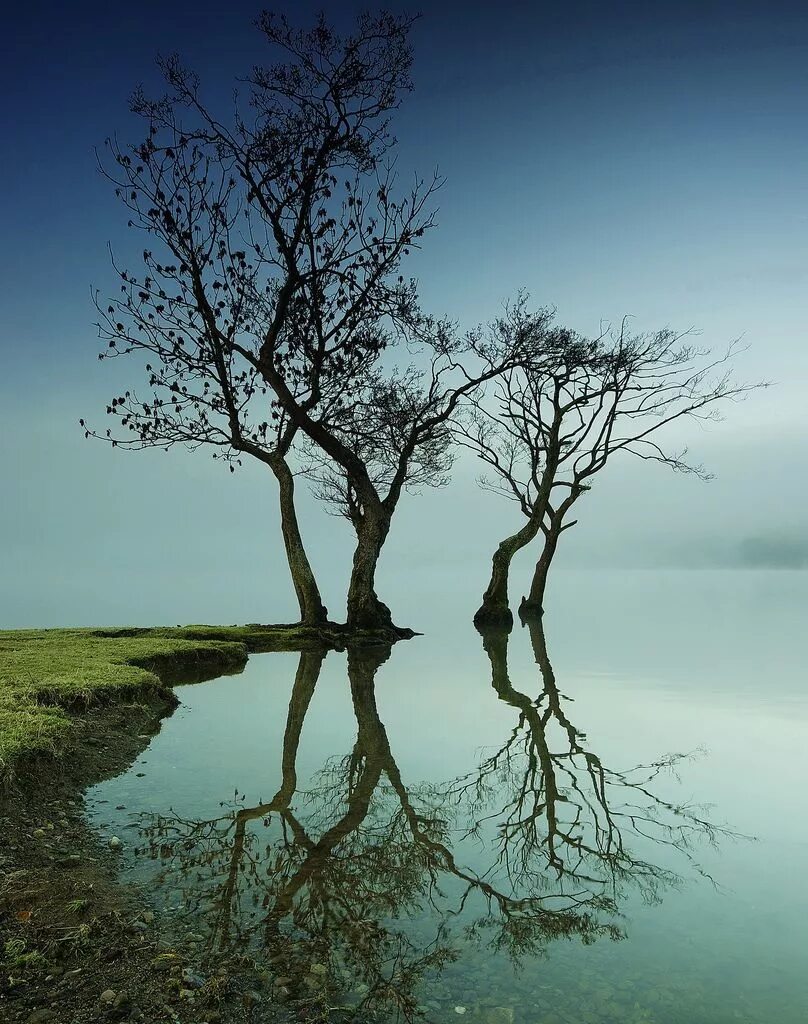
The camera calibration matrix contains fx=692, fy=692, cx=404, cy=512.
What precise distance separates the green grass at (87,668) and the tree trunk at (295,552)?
2.82ft

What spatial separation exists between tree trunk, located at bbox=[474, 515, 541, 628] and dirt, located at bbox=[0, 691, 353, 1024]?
26.7 meters

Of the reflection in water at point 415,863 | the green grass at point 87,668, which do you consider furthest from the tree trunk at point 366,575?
the reflection in water at point 415,863

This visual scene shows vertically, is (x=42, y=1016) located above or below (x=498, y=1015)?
above

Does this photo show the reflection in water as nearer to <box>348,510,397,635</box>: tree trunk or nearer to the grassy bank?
the grassy bank

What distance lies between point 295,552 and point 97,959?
1946 cm

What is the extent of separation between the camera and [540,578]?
115ft

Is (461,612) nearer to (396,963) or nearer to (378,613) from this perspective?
(378,613)

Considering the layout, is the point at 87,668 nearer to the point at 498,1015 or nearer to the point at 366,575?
the point at 498,1015

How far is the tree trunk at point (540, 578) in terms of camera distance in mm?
33719

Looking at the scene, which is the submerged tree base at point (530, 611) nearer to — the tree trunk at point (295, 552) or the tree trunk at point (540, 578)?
the tree trunk at point (540, 578)

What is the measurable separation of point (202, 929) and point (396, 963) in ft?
4.14

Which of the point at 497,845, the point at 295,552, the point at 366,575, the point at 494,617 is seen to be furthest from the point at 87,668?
the point at 494,617

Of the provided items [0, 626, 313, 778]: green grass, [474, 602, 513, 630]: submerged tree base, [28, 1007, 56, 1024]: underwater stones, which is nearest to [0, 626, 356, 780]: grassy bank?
[0, 626, 313, 778]: green grass

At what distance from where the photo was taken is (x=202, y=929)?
14.3 ft
